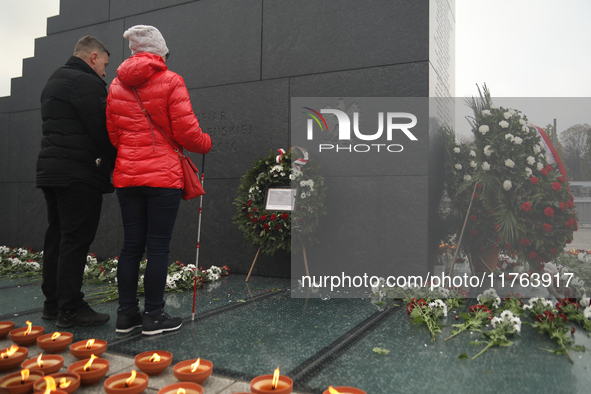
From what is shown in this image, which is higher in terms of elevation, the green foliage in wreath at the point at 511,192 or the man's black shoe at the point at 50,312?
the green foliage in wreath at the point at 511,192

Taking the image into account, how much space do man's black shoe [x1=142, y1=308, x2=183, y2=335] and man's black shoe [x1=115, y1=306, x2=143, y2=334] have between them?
10 centimetres

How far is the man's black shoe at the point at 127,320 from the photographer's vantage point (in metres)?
2.45

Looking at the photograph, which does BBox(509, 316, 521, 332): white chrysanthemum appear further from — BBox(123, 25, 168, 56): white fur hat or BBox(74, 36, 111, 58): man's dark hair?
BBox(74, 36, 111, 58): man's dark hair

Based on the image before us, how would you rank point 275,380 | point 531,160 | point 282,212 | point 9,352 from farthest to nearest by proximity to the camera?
point 282,212, point 531,160, point 9,352, point 275,380

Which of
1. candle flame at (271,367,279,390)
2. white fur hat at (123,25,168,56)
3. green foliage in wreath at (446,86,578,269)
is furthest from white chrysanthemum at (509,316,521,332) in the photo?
white fur hat at (123,25,168,56)

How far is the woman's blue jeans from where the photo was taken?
94.3 inches

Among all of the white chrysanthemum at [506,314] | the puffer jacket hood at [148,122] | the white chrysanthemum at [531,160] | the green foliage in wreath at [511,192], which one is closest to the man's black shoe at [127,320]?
the puffer jacket hood at [148,122]

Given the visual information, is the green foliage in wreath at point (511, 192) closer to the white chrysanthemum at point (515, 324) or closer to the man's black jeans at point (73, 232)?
the white chrysanthemum at point (515, 324)

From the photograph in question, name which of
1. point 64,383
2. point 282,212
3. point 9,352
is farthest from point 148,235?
point 282,212

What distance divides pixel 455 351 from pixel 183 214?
3.69 m

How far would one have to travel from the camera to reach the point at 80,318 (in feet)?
8.46

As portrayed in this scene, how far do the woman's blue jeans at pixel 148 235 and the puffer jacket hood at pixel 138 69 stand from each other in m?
0.62

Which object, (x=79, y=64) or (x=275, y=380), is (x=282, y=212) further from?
(x=275, y=380)

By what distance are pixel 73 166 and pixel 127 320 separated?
1.00 metres
